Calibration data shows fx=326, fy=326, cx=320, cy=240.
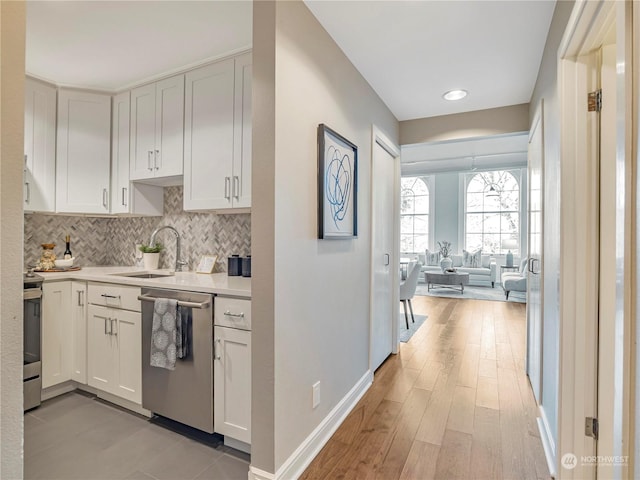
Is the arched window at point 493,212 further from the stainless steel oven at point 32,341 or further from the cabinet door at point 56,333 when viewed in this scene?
the stainless steel oven at point 32,341

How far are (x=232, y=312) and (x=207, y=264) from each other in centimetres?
102

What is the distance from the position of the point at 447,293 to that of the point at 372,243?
518 centimetres

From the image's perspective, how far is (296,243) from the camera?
164 cm

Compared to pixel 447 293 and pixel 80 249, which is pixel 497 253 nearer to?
pixel 447 293

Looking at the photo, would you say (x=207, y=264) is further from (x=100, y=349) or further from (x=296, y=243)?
(x=296, y=243)

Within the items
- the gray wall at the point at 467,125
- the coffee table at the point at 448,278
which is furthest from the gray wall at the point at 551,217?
the coffee table at the point at 448,278

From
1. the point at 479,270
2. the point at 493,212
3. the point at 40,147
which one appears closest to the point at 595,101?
the point at 40,147

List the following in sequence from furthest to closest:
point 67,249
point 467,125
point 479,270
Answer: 1. point 479,270
2. point 467,125
3. point 67,249

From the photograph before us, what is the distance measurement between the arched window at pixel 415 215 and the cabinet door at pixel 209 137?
7.18m

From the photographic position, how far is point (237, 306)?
1.75 m

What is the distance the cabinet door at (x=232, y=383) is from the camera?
5.70 ft

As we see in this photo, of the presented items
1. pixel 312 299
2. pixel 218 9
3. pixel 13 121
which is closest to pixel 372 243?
pixel 312 299

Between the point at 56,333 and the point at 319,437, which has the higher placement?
the point at 56,333

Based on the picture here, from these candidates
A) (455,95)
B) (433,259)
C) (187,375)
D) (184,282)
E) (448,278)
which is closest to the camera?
(187,375)
